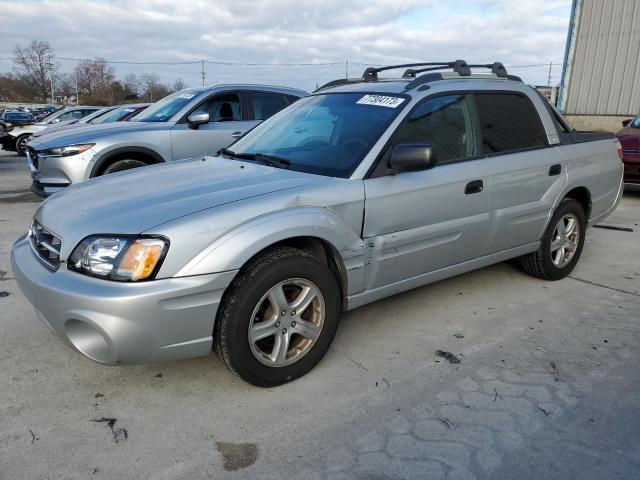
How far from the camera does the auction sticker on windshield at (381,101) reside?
3402mm

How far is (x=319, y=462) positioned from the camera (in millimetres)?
2273

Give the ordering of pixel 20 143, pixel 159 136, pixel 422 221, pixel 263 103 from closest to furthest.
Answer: pixel 422 221 → pixel 159 136 → pixel 263 103 → pixel 20 143

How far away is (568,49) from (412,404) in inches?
598

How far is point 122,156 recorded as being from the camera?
6512mm

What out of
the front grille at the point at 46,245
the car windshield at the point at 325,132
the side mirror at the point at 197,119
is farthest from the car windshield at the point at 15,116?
the front grille at the point at 46,245

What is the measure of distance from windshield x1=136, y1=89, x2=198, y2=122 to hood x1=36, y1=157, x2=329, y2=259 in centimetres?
374

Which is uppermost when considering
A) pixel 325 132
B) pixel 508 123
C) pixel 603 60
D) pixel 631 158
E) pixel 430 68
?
pixel 603 60

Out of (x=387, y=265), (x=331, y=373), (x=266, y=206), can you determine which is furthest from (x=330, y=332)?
(x=266, y=206)

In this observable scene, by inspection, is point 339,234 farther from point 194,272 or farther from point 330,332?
point 194,272

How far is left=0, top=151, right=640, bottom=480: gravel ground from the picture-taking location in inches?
89.0

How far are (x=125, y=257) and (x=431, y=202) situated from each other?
188 cm

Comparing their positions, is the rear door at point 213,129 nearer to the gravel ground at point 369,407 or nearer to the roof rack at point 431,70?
the roof rack at point 431,70

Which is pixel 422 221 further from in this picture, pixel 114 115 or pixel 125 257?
pixel 114 115

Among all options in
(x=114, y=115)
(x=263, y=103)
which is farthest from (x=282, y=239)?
(x=114, y=115)
